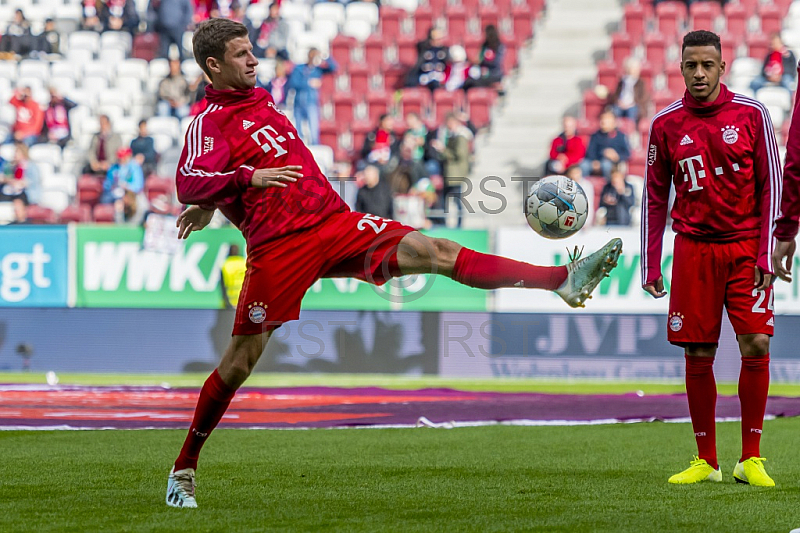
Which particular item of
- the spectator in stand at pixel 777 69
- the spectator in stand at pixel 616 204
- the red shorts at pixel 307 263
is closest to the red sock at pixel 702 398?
the red shorts at pixel 307 263

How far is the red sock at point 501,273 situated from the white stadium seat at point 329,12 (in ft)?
47.2

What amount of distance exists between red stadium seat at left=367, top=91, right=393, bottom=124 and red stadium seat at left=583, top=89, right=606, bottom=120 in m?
2.99

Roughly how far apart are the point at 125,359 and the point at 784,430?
26.8 feet

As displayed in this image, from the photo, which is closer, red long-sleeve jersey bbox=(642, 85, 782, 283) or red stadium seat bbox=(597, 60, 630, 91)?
red long-sleeve jersey bbox=(642, 85, 782, 283)

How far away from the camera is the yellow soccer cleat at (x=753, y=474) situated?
18.9ft

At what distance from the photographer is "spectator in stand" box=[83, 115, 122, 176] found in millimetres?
16625

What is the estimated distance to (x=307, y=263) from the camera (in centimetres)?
538

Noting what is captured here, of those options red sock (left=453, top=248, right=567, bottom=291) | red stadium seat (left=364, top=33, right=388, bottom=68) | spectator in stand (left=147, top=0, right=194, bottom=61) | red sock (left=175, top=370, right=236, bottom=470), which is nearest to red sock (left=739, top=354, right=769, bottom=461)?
red sock (left=453, top=248, right=567, bottom=291)

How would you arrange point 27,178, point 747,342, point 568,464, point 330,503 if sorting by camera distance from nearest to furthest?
point 330,503 → point 747,342 → point 568,464 → point 27,178

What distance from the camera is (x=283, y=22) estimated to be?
18.5 m

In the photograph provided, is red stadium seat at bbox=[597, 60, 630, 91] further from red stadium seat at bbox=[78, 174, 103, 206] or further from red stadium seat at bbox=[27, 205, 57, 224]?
red stadium seat at bbox=[27, 205, 57, 224]

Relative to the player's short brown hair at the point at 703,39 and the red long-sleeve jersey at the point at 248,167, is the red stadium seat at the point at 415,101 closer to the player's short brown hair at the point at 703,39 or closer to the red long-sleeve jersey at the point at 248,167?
the player's short brown hair at the point at 703,39

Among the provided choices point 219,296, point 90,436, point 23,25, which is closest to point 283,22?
point 23,25

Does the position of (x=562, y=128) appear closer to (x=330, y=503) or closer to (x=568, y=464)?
(x=568, y=464)
